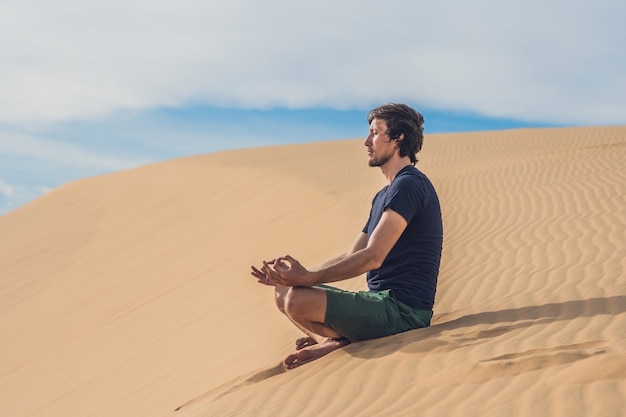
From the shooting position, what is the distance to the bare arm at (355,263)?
421 cm

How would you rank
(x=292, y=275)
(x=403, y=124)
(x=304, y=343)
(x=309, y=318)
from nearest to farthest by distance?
(x=292, y=275) < (x=309, y=318) < (x=403, y=124) < (x=304, y=343)

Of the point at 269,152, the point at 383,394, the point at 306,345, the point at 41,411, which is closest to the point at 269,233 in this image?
the point at 41,411

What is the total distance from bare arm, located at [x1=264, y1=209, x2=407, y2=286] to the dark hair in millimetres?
523

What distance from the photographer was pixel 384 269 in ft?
14.9

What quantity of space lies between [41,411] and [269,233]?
21.8 ft

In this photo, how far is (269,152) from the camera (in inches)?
1005

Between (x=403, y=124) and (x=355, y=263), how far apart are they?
2.95 ft

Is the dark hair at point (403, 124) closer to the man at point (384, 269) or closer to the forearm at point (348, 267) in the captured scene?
the man at point (384, 269)

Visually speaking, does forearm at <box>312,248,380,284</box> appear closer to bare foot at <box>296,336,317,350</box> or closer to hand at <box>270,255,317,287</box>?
hand at <box>270,255,317,287</box>

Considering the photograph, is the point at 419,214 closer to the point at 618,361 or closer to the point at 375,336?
the point at 375,336

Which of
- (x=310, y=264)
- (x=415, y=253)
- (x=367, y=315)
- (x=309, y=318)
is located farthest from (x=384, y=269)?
(x=310, y=264)

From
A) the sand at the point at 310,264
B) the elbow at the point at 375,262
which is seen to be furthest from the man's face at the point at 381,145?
the sand at the point at 310,264

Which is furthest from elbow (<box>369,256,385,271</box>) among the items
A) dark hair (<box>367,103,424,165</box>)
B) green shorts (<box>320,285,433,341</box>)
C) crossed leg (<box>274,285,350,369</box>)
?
dark hair (<box>367,103,424,165</box>)

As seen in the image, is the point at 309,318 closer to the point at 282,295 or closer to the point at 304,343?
the point at 282,295
